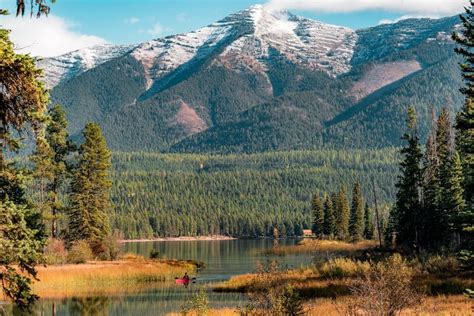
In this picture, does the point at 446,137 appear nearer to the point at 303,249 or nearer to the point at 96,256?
the point at 96,256

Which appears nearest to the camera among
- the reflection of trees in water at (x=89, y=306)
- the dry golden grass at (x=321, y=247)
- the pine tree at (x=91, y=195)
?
the reflection of trees in water at (x=89, y=306)

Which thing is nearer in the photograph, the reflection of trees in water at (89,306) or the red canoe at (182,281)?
the reflection of trees in water at (89,306)

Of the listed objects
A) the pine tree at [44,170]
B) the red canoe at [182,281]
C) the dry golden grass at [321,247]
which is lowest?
the dry golden grass at [321,247]

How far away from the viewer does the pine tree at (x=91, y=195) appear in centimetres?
8100

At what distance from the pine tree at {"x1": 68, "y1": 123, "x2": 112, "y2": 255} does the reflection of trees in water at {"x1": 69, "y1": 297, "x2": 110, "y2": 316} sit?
955 inches

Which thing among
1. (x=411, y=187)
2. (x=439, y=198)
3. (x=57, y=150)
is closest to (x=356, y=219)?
(x=439, y=198)

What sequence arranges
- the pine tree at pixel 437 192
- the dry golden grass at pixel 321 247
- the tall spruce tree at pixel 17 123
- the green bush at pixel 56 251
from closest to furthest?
the tall spruce tree at pixel 17 123 → the green bush at pixel 56 251 → the pine tree at pixel 437 192 → the dry golden grass at pixel 321 247

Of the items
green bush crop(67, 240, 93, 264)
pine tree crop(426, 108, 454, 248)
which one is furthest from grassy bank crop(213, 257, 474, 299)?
pine tree crop(426, 108, 454, 248)

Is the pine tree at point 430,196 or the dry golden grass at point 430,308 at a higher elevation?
the pine tree at point 430,196

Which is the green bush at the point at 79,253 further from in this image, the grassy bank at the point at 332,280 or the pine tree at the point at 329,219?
the pine tree at the point at 329,219

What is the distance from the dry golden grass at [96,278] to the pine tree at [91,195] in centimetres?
696

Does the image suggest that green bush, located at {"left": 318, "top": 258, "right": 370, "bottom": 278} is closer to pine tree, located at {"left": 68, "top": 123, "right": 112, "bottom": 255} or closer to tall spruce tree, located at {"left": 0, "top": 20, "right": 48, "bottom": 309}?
pine tree, located at {"left": 68, "top": 123, "right": 112, "bottom": 255}

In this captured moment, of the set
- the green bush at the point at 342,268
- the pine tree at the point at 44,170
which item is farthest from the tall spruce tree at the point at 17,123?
the pine tree at the point at 44,170

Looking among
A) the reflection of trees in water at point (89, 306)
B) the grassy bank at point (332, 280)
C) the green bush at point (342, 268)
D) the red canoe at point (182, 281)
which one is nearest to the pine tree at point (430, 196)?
the grassy bank at point (332, 280)
